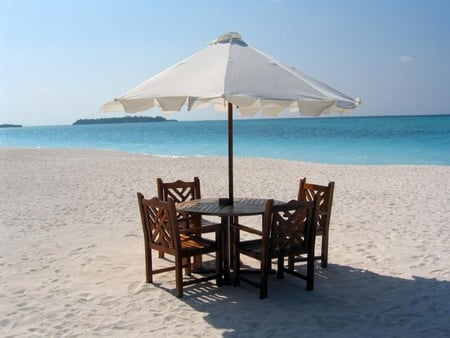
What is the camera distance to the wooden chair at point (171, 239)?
13.4 feet

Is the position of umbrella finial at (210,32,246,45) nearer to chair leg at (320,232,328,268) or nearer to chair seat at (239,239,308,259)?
chair seat at (239,239,308,259)

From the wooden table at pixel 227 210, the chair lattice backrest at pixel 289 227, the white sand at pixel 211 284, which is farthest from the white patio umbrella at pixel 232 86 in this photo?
the white sand at pixel 211 284

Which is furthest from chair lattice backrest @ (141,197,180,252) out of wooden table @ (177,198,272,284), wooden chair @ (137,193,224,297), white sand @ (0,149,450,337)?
white sand @ (0,149,450,337)

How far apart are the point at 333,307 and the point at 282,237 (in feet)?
2.42

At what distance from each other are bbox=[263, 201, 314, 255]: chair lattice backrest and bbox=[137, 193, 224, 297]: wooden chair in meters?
0.61

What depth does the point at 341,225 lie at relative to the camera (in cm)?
721

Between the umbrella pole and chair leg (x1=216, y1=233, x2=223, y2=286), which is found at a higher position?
the umbrella pole

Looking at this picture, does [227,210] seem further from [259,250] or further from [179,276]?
[179,276]

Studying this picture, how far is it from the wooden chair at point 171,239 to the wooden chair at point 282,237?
10.0 inches

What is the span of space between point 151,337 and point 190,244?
1135mm

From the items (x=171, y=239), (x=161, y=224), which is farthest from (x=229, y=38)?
(x=171, y=239)

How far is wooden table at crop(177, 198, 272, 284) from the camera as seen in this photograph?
428 centimetres

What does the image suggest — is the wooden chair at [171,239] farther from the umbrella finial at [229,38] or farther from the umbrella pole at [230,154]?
the umbrella finial at [229,38]

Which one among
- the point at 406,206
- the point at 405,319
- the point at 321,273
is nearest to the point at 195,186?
the point at 321,273
